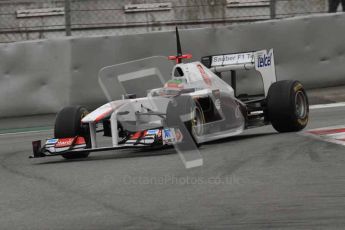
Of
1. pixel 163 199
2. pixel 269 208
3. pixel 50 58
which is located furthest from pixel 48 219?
pixel 50 58

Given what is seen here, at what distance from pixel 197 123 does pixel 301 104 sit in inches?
67.8

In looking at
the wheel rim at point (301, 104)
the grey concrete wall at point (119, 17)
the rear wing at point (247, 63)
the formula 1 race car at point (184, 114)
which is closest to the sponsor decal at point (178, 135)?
the formula 1 race car at point (184, 114)

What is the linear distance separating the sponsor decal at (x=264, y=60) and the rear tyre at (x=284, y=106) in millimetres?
551

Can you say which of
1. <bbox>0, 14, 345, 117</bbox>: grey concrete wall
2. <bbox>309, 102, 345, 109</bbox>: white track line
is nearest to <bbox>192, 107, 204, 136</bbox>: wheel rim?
<bbox>309, 102, 345, 109</bbox>: white track line

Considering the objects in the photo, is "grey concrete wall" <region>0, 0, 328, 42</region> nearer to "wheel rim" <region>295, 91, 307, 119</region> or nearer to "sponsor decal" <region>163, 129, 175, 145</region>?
"wheel rim" <region>295, 91, 307, 119</region>

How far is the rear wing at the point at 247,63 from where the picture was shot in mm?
10445

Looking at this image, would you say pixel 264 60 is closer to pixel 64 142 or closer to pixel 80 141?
pixel 80 141

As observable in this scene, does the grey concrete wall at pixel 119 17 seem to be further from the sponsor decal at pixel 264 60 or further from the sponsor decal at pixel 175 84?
the sponsor decal at pixel 175 84

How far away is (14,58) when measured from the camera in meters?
13.5

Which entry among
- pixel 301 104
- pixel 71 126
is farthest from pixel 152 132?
pixel 301 104

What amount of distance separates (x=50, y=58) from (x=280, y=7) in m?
4.13

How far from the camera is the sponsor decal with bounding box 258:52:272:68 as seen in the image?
1054 centimetres

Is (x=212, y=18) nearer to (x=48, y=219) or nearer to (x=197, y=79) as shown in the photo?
(x=197, y=79)

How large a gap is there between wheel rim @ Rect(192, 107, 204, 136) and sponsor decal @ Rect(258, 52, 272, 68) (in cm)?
157
